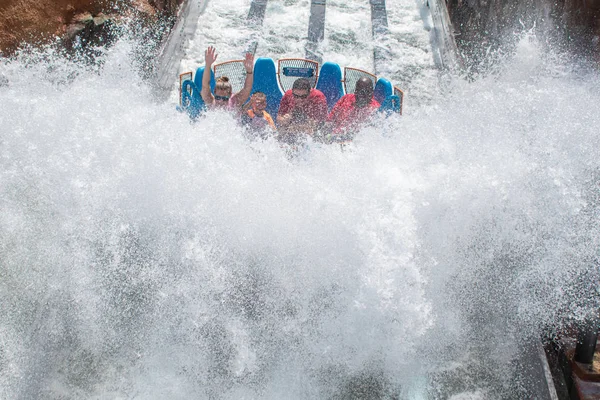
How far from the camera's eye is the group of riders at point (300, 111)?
4.25 meters

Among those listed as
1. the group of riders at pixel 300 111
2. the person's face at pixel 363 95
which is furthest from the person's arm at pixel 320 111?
the person's face at pixel 363 95

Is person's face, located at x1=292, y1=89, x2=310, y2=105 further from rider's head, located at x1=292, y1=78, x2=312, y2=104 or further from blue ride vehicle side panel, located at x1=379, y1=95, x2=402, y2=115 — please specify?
blue ride vehicle side panel, located at x1=379, y1=95, x2=402, y2=115

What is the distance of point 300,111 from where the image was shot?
4355mm

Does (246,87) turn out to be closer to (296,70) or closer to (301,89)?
(301,89)

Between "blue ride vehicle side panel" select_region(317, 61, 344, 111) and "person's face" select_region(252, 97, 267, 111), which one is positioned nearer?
"person's face" select_region(252, 97, 267, 111)

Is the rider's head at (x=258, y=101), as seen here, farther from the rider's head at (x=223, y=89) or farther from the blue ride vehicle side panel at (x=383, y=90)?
the blue ride vehicle side panel at (x=383, y=90)

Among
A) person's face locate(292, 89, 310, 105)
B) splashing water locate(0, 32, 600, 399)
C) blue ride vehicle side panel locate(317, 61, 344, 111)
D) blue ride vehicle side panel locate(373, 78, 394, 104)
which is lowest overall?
splashing water locate(0, 32, 600, 399)

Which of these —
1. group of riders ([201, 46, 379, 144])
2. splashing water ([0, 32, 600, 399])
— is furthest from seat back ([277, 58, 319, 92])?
splashing water ([0, 32, 600, 399])

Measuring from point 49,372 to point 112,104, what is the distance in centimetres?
234

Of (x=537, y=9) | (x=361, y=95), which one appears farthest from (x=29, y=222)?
(x=537, y=9)

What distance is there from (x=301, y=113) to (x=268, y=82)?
31.9 inches

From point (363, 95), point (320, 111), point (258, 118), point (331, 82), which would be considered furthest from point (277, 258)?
point (331, 82)

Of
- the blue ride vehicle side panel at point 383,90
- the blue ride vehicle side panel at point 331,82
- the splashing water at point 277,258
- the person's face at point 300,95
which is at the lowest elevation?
the splashing water at point 277,258

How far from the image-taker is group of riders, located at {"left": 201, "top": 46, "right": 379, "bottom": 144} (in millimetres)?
4254
